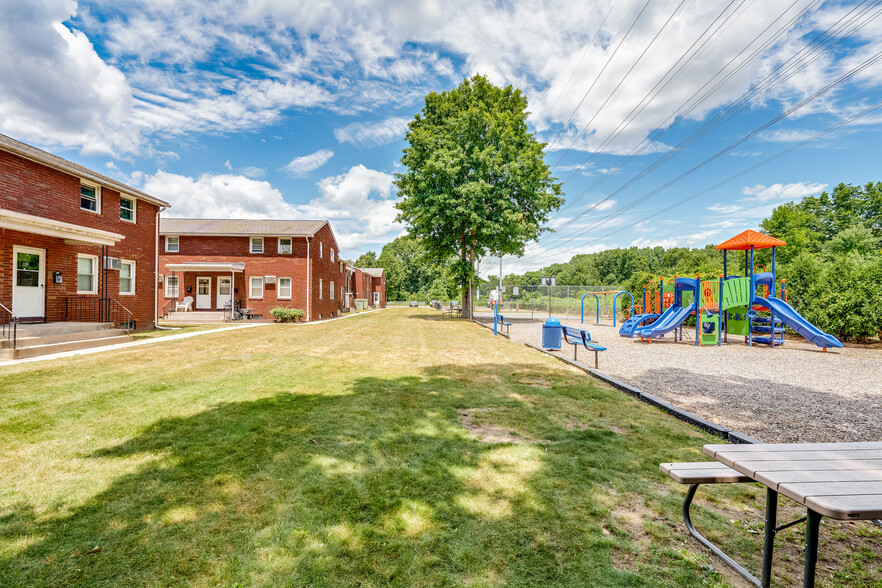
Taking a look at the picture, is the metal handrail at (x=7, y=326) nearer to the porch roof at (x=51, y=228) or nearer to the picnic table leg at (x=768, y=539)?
the porch roof at (x=51, y=228)

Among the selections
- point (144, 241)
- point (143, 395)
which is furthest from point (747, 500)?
point (144, 241)

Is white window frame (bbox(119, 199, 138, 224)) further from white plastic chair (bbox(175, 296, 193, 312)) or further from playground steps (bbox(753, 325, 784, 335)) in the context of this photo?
playground steps (bbox(753, 325, 784, 335))

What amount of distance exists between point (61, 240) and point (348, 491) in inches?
654

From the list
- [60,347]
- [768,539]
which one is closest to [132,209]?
[60,347]

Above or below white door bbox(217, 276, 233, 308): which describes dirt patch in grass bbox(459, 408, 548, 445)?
below

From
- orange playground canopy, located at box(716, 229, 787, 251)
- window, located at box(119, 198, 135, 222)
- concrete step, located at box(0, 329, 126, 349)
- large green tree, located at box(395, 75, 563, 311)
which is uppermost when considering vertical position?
large green tree, located at box(395, 75, 563, 311)

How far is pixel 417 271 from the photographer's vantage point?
9106cm

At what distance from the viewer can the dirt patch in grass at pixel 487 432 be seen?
452cm

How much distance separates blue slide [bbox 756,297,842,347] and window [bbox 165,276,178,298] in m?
32.0

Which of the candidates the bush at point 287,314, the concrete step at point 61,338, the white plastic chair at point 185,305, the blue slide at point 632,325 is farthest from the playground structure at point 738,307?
the white plastic chair at point 185,305

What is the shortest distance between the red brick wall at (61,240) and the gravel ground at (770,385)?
1757 cm

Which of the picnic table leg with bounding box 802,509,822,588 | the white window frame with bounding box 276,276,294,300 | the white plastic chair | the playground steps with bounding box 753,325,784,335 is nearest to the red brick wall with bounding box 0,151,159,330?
the white plastic chair

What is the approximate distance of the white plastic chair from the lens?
2468 centimetres

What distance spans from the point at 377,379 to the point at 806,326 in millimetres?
14643
